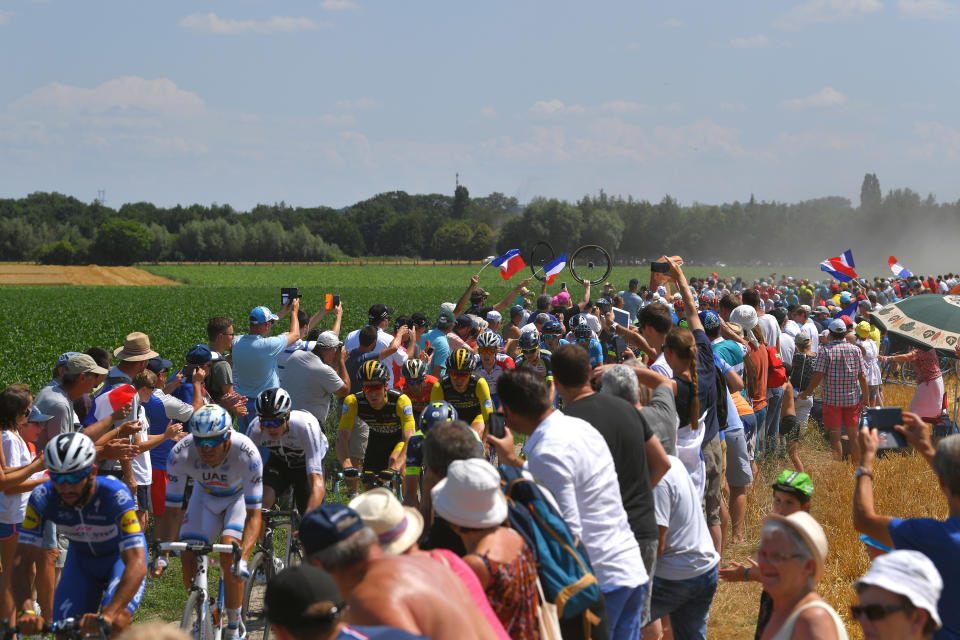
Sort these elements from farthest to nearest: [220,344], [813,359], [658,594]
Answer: [813,359]
[220,344]
[658,594]

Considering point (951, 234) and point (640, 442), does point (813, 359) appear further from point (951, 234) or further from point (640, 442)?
point (951, 234)

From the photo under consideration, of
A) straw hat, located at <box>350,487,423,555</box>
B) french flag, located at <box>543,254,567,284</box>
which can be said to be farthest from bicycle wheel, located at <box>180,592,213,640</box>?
french flag, located at <box>543,254,567,284</box>

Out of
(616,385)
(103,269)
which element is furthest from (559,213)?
(616,385)

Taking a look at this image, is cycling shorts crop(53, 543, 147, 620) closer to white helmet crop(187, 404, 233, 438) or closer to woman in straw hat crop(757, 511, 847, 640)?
white helmet crop(187, 404, 233, 438)

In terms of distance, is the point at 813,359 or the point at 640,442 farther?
the point at 813,359

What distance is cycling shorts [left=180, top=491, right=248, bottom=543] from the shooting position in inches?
222

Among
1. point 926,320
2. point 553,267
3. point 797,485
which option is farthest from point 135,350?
point 553,267

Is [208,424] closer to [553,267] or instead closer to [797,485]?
[797,485]

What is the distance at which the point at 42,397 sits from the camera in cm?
677

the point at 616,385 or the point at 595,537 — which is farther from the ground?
the point at 616,385

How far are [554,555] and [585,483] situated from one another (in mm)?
503

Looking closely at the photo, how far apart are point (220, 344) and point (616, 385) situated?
5282mm

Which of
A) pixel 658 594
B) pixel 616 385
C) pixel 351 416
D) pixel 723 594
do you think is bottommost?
pixel 723 594

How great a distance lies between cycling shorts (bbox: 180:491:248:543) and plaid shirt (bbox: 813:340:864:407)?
7941mm
